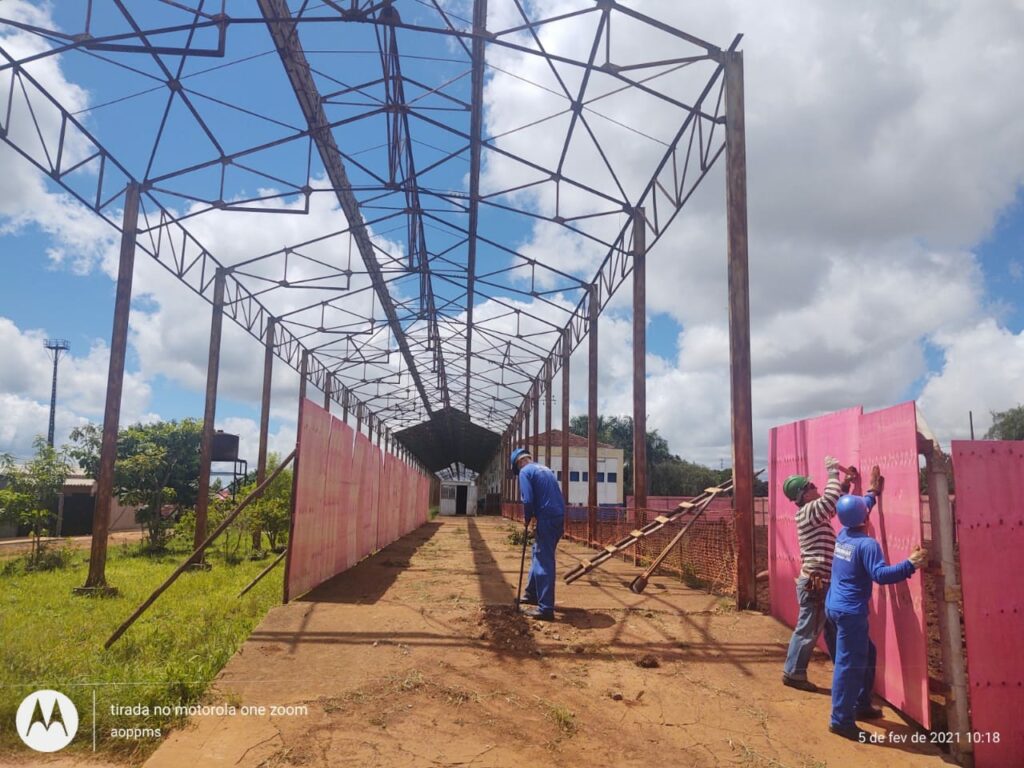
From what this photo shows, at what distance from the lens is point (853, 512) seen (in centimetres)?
442

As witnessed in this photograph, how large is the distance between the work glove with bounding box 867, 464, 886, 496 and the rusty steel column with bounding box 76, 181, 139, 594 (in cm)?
953

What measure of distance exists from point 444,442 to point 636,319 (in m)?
44.1

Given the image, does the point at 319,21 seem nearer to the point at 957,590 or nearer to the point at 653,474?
the point at 957,590

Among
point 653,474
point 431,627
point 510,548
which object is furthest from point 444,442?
point 431,627

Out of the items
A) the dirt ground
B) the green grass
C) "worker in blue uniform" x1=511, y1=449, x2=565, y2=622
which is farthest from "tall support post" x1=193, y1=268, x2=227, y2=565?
"worker in blue uniform" x1=511, y1=449, x2=565, y2=622

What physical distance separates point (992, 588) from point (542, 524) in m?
4.23

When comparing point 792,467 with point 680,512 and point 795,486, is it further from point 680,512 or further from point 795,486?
point 680,512

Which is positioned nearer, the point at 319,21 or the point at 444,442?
the point at 319,21

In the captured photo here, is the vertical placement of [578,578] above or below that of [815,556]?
below

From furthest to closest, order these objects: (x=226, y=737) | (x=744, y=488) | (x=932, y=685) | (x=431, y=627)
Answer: (x=744, y=488) < (x=431, y=627) < (x=932, y=685) < (x=226, y=737)

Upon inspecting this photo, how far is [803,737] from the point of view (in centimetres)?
413

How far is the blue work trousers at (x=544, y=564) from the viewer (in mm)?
7023

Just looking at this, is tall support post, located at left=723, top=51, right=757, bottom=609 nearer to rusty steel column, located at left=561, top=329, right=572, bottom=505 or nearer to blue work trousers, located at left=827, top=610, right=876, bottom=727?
blue work trousers, located at left=827, top=610, right=876, bottom=727

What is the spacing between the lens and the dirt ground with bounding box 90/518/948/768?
383cm
